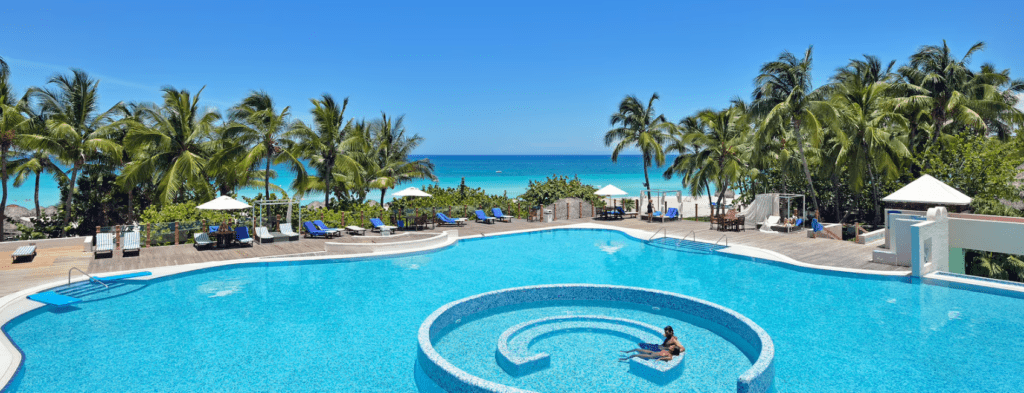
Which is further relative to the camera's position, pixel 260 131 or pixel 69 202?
pixel 260 131

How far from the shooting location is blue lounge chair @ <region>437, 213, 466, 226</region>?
69.6 ft

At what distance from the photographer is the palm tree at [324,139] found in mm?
18919

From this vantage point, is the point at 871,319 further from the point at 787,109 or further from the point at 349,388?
the point at 787,109

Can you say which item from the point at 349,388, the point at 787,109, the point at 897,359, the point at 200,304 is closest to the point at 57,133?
the point at 200,304

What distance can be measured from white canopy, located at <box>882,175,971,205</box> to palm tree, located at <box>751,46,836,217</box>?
381cm

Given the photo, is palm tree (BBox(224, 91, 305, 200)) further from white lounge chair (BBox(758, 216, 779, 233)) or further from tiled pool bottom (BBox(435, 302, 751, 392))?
white lounge chair (BBox(758, 216, 779, 233))

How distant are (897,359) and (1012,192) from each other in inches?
654

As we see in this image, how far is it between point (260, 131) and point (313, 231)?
4.18 metres

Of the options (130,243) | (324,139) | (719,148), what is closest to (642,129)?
(719,148)

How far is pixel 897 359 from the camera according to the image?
23.5 feet

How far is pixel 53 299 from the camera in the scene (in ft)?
29.6

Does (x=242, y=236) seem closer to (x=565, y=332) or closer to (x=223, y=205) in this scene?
(x=223, y=205)

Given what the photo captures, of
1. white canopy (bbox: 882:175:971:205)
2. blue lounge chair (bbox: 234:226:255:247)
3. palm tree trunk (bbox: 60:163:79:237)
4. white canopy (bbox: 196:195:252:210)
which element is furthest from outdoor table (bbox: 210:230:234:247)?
white canopy (bbox: 882:175:971:205)

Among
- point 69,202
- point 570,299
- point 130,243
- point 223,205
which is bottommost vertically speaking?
point 570,299
